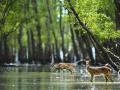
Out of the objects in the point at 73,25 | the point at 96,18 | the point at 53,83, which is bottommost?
the point at 53,83

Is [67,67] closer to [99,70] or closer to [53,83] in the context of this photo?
[99,70]

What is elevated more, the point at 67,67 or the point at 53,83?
the point at 67,67

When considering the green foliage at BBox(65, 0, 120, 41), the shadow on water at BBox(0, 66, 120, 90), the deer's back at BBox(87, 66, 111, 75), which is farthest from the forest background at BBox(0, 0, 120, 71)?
the shadow on water at BBox(0, 66, 120, 90)

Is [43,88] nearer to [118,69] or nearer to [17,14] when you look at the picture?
[118,69]

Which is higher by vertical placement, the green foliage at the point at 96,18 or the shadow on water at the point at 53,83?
the green foliage at the point at 96,18

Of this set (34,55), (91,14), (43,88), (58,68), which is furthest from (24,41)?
(43,88)

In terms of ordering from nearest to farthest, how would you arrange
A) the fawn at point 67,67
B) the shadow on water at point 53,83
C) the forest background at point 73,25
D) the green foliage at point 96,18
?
1. the shadow on water at point 53,83
2. the forest background at point 73,25
3. the green foliage at point 96,18
4. the fawn at point 67,67

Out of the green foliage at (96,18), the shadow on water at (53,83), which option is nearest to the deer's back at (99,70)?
the shadow on water at (53,83)

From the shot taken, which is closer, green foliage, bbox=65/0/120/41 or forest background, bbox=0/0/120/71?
forest background, bbox=0/0/120/71

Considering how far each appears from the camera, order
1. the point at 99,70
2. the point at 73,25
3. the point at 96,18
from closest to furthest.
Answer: the point at 99,70 < the point at 96,18 < the point at 73,25

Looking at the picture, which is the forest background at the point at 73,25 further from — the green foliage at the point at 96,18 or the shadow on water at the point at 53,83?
the shadow on water at the point at 53,83

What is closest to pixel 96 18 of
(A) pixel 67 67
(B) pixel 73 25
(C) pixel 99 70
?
(A) pixel 67 67

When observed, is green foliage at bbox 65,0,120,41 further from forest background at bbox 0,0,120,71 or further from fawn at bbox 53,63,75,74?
fawn at bbox 53,63,75,74

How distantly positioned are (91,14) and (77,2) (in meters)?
1.24
